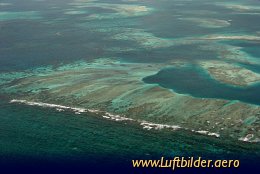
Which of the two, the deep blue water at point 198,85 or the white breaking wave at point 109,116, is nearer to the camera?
the white breaking wave at point 109,116

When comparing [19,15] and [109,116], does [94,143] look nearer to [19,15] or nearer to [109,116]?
[109,116]

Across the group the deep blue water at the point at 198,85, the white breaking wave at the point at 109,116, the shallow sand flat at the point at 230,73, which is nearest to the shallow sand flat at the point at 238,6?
the shallow sand flat at the point at 230,73

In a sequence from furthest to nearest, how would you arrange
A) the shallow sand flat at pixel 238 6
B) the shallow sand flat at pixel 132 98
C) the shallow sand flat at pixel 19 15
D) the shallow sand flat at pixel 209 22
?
the shallow sand flat at pixel 238 6 → the shallow sand flat at pixel 19 15 → the shallow sand flat at pixel 209 22 → the shallow sand flat at pixel 132 98

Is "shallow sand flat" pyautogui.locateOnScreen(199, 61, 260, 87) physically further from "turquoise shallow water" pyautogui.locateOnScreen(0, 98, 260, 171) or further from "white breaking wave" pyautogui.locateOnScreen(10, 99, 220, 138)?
"turquoise shallow water" pyautogui.locateOnScreen(0, 98, 260, 171)

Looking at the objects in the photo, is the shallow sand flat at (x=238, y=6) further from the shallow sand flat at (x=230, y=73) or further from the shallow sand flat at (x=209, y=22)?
the shallow sand flat at (x=230, y=73)

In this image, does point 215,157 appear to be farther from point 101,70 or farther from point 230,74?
point 101,70

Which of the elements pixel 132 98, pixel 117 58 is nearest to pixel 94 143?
pixel 132 98
